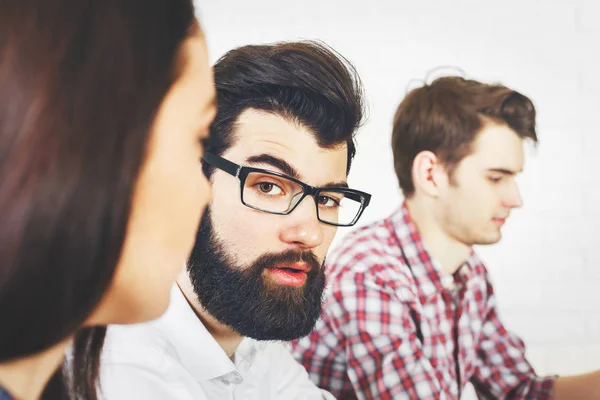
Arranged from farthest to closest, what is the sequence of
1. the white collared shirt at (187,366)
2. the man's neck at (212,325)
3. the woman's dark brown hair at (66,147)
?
1. the man's neck at (212,325)
2. the white collared shirt at (187,366)
3. the woman's dark brown hair at (66,147)

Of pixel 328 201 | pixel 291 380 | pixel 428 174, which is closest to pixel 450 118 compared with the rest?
pixel 428 174

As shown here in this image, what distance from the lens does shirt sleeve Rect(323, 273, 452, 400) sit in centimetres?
104

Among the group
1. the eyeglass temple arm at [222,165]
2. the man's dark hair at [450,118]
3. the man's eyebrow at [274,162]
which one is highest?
the man's dark hair at [450,118]

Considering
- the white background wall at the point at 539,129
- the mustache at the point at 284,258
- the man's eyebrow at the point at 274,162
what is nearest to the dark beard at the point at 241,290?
the mustache at the point at 284,258

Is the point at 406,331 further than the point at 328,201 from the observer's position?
Yes

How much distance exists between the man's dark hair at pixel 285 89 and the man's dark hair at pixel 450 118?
0.51 ft

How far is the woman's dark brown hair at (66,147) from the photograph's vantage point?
40cm

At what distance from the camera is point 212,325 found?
919 millimetres

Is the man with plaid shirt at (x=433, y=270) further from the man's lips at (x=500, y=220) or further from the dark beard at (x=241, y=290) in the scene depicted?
the dark beard at (x=241, y=290)

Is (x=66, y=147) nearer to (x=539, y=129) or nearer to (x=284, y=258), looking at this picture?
(x=284, y=258)

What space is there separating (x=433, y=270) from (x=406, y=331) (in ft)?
0.41

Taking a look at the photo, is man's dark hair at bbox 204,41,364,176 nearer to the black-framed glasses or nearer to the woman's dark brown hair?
A: the black-framed glasses

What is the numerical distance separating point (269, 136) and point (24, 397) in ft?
1.59

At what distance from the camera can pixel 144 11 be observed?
1.52 ft
